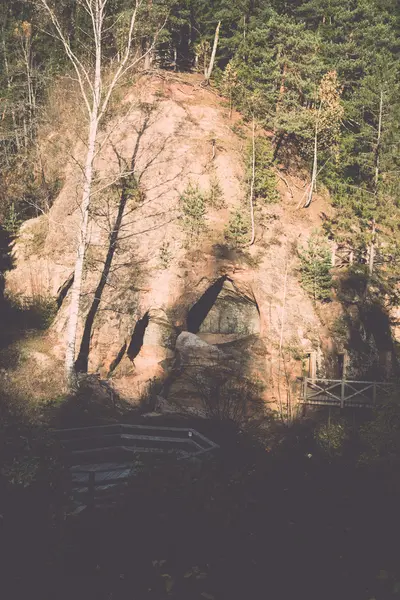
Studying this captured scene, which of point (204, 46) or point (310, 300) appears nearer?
point (310, 300)

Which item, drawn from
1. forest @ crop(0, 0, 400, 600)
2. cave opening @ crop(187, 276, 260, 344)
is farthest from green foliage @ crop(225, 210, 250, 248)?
cave opening @ crop(187, 276, 260, 344)

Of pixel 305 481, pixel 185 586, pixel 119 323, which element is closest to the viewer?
pixel 185 586

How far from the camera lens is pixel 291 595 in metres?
A: 5.27

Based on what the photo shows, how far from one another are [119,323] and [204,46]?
27067mm

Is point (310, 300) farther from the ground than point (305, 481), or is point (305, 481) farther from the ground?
point (310, 300)

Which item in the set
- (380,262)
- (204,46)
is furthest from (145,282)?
(204,46)

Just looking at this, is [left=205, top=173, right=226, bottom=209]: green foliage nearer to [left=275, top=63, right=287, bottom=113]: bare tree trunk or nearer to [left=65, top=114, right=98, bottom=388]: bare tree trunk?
[left=275, top=63, right=287, bottom=113]: bare tree trunk

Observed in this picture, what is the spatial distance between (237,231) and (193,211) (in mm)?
2689

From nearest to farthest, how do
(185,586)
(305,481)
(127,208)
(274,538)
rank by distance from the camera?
(185,586)
(274,538)
(305,481)
(127,208)

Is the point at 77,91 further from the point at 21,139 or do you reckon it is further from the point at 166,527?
the point at 166,527

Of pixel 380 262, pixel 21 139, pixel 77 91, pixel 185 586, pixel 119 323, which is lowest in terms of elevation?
pixel 185 586

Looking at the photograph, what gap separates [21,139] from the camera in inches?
1372

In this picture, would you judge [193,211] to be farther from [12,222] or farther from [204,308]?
[12,222]

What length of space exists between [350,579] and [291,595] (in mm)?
700
